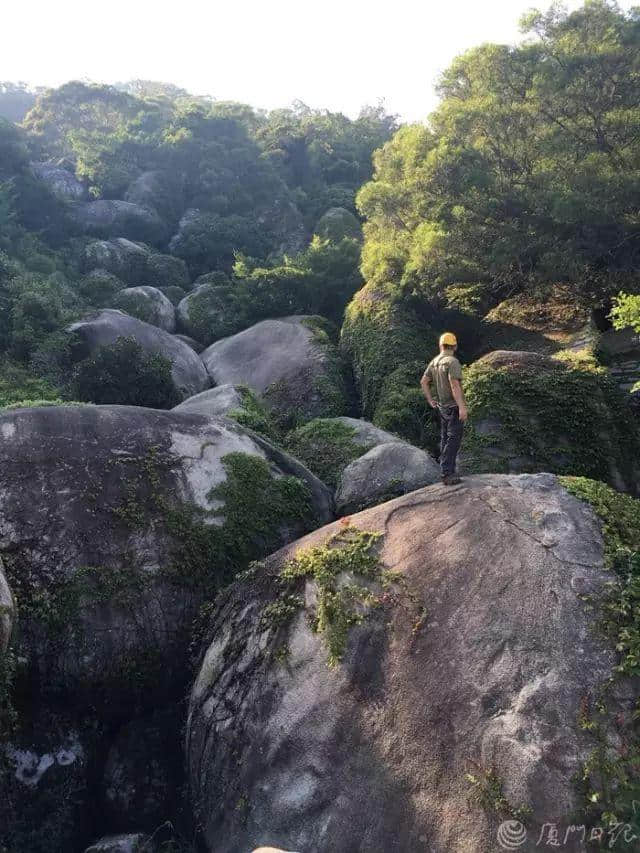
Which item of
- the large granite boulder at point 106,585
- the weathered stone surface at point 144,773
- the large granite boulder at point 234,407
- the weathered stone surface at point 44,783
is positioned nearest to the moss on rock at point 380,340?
the large granite boulder at point 234,407

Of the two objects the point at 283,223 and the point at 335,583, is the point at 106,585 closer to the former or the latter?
the point at 335,583

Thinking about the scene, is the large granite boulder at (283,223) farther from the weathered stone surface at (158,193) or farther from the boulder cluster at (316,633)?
the boulder cluster at (316,633)

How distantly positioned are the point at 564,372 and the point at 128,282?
24.1 m

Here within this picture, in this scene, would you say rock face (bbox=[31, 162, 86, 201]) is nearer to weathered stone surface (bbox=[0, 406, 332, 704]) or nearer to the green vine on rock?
weathered stone surface (bbox=[0, 406, 332, 704])

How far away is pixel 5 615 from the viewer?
6520 millimetres

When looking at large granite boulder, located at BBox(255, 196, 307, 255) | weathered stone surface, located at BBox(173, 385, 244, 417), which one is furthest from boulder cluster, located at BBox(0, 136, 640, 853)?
large granite boulder, located at BBox(255, 196, 307, 255)

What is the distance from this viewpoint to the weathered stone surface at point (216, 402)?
15141 mm

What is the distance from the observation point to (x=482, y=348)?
1873cm

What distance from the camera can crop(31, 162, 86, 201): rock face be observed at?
36594 mm

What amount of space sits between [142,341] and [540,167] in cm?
1234

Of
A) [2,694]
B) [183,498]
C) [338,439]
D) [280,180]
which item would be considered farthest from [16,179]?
[2,694]

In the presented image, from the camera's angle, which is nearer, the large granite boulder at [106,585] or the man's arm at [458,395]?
the man's arm at [458,395]

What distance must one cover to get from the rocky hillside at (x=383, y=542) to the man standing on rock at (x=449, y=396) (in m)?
0.34

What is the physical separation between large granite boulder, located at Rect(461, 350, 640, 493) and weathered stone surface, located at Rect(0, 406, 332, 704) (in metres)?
4.25
